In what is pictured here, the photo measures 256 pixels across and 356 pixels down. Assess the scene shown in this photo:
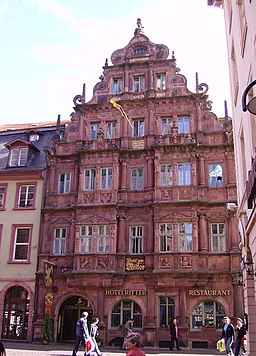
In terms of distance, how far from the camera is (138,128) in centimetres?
2942

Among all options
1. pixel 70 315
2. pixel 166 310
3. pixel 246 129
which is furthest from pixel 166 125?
pixel 246 129

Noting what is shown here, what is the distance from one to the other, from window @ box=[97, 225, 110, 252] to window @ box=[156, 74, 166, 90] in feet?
31.2

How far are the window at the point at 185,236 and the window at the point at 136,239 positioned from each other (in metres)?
2.36

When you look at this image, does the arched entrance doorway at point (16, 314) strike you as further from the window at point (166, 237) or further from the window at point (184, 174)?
the window at point (184, 174)

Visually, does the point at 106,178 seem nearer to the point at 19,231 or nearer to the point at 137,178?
the point at 137,178

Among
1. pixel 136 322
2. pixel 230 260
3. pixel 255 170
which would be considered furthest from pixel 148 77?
pixel 255 170

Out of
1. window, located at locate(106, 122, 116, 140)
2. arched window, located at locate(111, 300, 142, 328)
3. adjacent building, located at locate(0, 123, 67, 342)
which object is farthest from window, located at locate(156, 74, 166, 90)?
arched window, located at locate(111, 300, 142, 328)

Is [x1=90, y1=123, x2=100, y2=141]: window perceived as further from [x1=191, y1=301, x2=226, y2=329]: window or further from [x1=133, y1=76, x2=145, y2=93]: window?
[x1=191, y1=301, x2=226, y2=329]: window

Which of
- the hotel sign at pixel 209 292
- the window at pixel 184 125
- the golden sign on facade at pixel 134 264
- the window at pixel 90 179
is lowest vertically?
the hotel sign at pixel 209 292

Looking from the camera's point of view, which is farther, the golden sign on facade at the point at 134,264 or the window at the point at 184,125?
the window at the point at 184,125

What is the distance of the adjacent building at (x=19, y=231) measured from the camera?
27.8 m

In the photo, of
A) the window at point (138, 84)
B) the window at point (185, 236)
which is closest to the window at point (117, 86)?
the window at point (138, 84)

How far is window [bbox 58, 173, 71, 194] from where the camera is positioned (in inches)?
1159

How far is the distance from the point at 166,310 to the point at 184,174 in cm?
775
